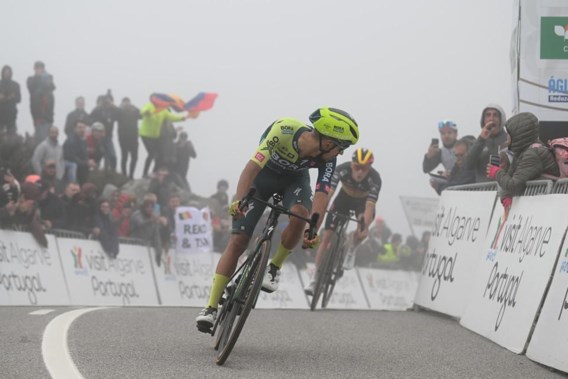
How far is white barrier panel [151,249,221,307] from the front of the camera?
17.8m

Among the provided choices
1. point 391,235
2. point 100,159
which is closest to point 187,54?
point 391,235

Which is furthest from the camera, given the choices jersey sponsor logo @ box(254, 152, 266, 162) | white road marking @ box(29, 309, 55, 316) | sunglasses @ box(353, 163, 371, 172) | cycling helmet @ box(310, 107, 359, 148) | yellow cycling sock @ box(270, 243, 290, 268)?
sunglasses @ box(353, 163, 371, 172)

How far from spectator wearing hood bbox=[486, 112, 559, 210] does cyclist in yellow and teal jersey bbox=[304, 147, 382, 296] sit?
12.7 ft

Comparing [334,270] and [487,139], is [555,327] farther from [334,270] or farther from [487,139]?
[334,270]

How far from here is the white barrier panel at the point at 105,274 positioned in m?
15.8

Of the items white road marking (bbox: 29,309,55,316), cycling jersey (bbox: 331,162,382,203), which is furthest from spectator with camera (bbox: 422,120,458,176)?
white road marking (bbox: 29,309,55,316)

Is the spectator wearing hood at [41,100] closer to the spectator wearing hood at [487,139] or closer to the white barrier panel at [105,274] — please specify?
the white barrier panel at [105,274]

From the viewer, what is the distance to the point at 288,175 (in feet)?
25.5

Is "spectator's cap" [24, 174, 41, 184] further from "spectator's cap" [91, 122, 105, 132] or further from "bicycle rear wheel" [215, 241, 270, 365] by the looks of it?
"bicycle rear wheel" [215, 241, 270, 365]

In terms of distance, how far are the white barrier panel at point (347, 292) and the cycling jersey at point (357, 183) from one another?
6908 millimetres

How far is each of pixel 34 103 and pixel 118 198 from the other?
93.6 inches

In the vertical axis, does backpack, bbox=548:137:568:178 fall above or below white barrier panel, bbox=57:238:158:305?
above

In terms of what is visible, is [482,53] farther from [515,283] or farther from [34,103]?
[515,283]

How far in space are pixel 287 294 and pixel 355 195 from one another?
258 inches
